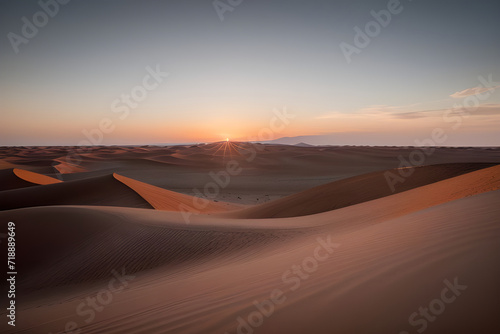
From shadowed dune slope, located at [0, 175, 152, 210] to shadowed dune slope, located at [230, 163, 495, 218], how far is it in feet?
20.9

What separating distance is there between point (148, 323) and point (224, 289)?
990mm

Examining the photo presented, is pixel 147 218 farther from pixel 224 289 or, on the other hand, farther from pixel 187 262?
pixel 224 289

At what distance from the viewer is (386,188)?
45.0 ft

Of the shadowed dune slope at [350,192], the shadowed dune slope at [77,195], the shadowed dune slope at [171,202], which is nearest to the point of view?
the shadowed dune slope at [350,192]

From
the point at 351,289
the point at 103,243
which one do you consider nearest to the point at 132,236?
the point at 103,243

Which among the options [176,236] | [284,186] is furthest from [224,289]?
[284,186]

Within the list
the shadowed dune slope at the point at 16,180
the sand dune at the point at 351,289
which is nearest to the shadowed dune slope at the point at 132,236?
the sand dune at the point at 351,289

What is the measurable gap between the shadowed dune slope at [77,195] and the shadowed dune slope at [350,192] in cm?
636

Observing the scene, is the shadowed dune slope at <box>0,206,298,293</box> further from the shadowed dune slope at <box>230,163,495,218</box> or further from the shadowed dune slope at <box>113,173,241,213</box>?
the shadowed dune slope at <box>113,173,241,213</box>

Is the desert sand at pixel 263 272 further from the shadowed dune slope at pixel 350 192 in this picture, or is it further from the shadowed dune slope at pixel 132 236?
the shadowed dune slope at pixel 350 192

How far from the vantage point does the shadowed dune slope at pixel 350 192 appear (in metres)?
13.1

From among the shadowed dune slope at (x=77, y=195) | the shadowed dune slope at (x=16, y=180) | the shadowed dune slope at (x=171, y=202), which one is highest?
the shadowed dune slope at (x=16, y=180)

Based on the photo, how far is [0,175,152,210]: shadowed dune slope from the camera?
49.6 feet

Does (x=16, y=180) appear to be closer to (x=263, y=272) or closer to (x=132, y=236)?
(x=132, y=236)
